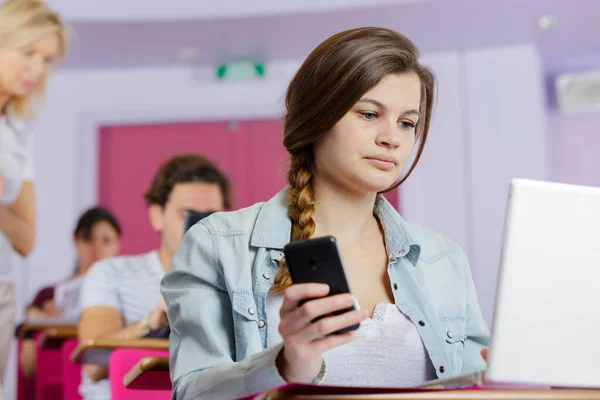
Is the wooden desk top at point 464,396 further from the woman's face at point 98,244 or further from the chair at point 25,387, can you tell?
the woman's face at point 98,244

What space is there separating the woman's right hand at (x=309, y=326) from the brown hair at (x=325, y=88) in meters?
0.40

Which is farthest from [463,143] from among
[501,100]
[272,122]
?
[272,122]

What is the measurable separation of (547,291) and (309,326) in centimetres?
30

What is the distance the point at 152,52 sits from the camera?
21.9ft

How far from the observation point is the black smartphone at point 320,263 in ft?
3.64

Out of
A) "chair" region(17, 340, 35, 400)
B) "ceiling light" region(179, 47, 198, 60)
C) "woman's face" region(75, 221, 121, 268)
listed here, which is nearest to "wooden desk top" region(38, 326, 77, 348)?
"chair" region(17, 340, 35, 400)

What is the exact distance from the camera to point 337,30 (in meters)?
6.27

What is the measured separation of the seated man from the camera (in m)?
3.20

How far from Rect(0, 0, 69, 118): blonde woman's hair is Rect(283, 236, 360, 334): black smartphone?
1921 millimetres

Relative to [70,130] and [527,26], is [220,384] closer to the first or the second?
[527,26]

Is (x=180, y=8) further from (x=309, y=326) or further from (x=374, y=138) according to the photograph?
(x=309, y=326)

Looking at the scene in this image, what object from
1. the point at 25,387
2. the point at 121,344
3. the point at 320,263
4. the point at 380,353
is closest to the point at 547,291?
the point at 320,263

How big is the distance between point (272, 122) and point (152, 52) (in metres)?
1.09

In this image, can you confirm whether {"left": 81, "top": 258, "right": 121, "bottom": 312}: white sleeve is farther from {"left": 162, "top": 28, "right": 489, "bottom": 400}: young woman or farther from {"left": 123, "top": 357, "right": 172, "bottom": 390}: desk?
{"left": 162, "top": 28, "right": 489, "bottom": 400}: young woman
